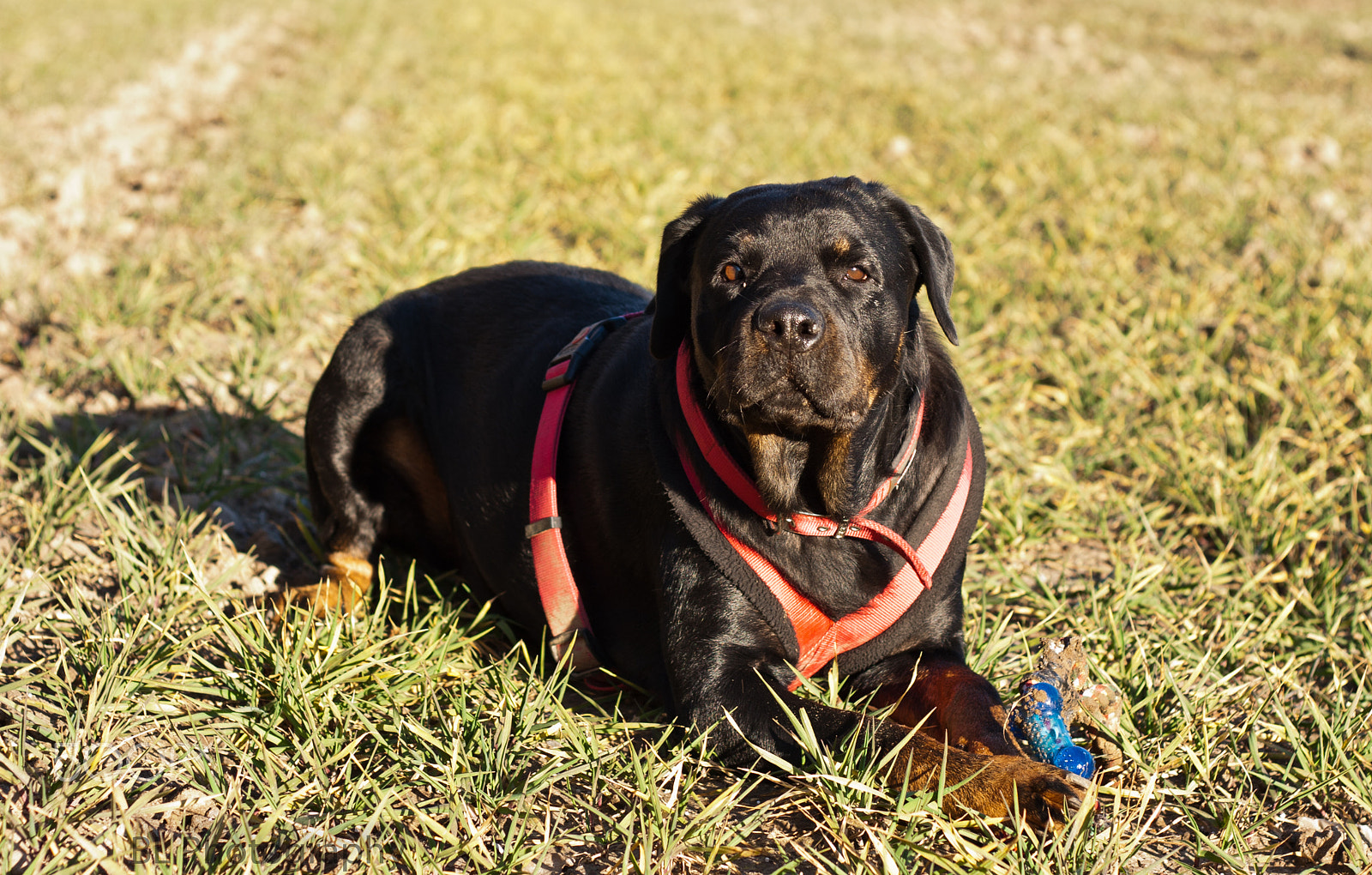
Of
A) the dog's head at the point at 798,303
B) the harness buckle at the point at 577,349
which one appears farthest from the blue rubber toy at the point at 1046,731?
the harness buckle at the point at 577,349

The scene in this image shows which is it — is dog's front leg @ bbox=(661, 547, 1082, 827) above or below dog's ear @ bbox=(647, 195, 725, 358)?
below

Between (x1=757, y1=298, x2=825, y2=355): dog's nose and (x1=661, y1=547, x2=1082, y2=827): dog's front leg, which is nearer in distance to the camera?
(x1=661, y1=547, x2=1082, y2=827): dog's front leg

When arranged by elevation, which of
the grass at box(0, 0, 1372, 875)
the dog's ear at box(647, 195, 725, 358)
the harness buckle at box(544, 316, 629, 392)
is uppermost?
the dog's ear at box(647, 195, 725, 358)

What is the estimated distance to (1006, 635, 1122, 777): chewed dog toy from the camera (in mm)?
2291

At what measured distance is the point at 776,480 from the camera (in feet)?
7.85

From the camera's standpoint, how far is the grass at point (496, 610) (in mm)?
2213

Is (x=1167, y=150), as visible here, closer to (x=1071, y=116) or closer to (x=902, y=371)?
(x=1071, y=116)

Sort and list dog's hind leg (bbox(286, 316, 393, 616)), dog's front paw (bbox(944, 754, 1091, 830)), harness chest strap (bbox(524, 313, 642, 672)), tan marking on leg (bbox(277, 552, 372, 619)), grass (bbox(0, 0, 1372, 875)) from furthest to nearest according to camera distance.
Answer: dog's hind leg (bbox(286, 316, 393, 616)) < tan marking on leg (bbox(277, 552, 372, 619)) < harness chest strap (bbox(524, 313, 642, 672)) < grass (bbox(0, 0, 1372, 875)) < dog's front paw (bbox(944, 754, 1091, 830))

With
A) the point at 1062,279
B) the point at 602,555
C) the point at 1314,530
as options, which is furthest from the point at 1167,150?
the point at 602,555

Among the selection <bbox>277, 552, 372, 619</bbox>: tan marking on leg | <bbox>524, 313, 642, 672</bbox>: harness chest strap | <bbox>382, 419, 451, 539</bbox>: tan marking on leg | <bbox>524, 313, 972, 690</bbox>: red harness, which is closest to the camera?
<bbox>524, 313, 972, 690</bbox>: red harness

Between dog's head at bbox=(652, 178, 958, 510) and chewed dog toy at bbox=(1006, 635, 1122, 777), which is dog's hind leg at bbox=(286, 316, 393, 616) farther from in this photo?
chewed dog toy at bbox=(1006, 635, 1122, 777)

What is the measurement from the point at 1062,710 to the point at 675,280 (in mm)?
1340

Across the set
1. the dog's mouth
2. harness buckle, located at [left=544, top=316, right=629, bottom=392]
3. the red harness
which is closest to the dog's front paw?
the red harness

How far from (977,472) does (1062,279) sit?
2.96 m
